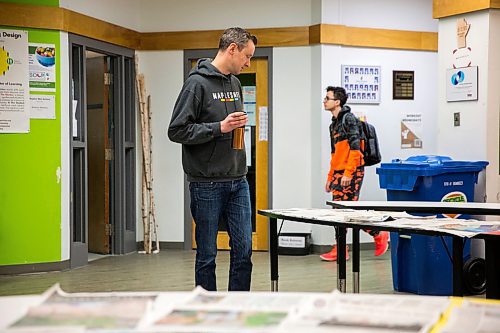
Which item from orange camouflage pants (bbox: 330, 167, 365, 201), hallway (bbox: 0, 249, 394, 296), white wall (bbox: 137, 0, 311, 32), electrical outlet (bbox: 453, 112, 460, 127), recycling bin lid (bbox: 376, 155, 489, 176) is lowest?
hallway (bbox: 0, 249, 394, 296)

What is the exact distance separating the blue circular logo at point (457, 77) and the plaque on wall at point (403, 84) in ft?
7.98

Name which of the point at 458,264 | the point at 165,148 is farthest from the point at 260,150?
the point at 458,264

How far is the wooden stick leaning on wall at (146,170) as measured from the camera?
9000 mm

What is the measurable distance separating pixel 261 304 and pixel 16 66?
596 cm

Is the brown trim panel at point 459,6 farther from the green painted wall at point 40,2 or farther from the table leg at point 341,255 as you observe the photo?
the green painted wall at point 40,2

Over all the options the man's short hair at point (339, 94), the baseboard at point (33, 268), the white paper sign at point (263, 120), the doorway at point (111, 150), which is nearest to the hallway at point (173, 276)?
the baseboard at point (33, 268)

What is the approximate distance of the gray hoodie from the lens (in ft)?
14.3

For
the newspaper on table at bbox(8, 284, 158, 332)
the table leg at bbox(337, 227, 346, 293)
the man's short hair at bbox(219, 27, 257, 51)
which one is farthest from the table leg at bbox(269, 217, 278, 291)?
the newspaper on table at bbox(8, 284, 158, 332)

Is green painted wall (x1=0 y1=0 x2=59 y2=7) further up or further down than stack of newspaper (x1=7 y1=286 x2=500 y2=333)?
further up

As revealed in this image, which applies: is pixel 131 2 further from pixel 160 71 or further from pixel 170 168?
pixel 170 168

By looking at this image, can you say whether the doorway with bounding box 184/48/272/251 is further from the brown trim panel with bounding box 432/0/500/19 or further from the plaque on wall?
the brown trim panel with bounding box 432/0/500/19

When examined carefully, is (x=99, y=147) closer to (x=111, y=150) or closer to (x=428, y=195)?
(x=111, y=150)

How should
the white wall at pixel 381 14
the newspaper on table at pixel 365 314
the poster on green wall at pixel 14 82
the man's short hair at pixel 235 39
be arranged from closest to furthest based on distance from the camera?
the newspaper on table at pixel 365 314 < the man's short hair at pixel 235 39 < the poster on green wall at pixel 14 82 < the white wall at pixel 381 14

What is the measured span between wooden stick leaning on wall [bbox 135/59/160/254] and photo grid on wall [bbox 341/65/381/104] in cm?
213
